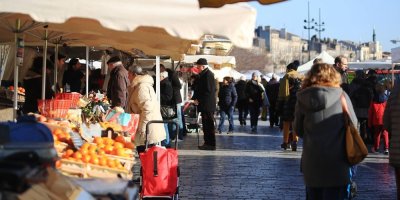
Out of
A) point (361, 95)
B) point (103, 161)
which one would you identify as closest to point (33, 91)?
point (103, 161)

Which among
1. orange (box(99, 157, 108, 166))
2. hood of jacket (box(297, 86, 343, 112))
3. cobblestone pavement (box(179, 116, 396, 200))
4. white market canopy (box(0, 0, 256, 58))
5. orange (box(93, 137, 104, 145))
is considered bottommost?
cobblestone pavement (box(179, 116, 396, 200))

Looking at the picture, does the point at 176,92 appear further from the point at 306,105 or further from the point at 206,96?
the point at 306,105

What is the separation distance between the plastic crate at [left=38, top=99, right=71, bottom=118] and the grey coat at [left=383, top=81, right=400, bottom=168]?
3632 millimetres

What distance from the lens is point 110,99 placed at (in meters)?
12.3

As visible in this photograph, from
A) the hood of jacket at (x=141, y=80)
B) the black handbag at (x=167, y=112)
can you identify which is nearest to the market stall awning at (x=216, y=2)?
the hood of jacket at (x=141, y=80)

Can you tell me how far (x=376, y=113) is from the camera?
48.4 ft

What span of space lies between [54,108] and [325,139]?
11.2 feet

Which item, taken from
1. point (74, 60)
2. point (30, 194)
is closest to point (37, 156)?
point (30, 194)

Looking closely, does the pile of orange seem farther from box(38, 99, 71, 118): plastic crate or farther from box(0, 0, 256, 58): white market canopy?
box(38, 99, 71, 118): plastic crate

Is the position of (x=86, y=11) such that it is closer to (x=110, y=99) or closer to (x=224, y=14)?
(x=224, y=14)

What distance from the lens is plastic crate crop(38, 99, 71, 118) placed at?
821 centimetres

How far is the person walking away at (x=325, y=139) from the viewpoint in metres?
6.27

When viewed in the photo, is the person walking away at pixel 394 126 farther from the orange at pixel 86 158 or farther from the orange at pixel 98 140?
the orange at pixel 86 158

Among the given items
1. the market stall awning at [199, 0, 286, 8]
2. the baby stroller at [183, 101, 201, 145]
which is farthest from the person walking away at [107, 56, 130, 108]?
the baby stroller at [183, 101, 201, 145]
